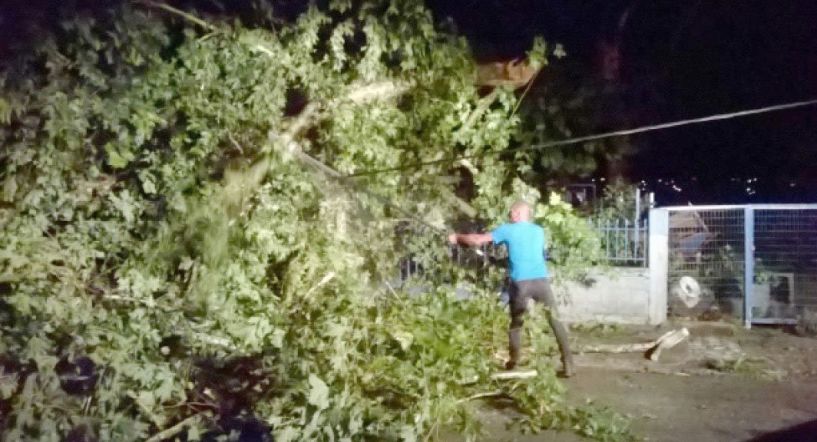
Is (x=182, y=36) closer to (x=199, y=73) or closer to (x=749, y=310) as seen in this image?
(x=199, y=73)

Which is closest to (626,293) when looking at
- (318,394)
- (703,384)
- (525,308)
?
(703,384)

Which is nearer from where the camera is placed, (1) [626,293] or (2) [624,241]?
(1) [626,293]

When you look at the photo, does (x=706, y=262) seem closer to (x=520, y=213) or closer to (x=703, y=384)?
(x=703, y=384)

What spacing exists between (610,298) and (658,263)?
596 millimetres

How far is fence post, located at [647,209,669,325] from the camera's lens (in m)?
9.74

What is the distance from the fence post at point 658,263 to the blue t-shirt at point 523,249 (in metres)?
2.55

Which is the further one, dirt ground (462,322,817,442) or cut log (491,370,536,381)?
cut log (491,370,536,381)

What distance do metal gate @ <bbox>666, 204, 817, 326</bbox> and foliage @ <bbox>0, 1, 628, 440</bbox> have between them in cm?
227

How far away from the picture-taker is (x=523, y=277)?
24.6ft

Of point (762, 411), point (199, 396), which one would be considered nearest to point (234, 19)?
point (199, 396)

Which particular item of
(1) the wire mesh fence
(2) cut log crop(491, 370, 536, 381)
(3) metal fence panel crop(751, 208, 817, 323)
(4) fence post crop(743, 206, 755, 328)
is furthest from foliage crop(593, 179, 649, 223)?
(2) cut log crop(491, 370, 536, 381)

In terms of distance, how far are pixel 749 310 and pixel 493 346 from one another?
315 cm

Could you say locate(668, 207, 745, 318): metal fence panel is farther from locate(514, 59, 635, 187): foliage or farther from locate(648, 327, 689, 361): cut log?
locate(514, 59, 635, 187): foliage

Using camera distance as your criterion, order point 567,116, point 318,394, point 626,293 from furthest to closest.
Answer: point 626,293, point 567,116, point 318,394
